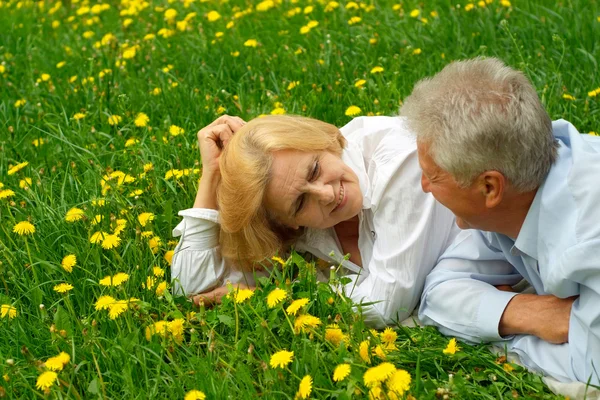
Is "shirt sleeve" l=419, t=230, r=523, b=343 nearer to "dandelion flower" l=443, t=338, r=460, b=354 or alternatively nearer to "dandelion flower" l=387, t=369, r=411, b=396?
"dandelion flower" l=443, t=338, r=460, b=354

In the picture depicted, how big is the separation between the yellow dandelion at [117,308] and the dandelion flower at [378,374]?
89 cm

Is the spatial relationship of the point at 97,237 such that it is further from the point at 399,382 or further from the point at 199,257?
the point at 399,382

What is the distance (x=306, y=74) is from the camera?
4.59 metres

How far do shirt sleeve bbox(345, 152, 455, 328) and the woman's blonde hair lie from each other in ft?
1.02

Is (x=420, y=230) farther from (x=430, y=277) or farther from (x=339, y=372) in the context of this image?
(x=339, y=372)

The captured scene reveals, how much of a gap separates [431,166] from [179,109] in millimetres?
2203

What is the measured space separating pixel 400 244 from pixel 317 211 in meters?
0.32

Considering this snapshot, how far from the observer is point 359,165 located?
3232mm

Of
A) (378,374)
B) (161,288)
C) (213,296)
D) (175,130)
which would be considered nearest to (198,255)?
(213,296)

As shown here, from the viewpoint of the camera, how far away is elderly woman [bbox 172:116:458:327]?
3014 millimetres

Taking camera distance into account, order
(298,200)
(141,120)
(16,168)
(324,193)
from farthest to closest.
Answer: (141,120), (16,168), (298,200), (324,193)

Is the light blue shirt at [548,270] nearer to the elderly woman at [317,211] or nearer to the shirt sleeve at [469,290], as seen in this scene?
the shirt sleeve at [469,290]

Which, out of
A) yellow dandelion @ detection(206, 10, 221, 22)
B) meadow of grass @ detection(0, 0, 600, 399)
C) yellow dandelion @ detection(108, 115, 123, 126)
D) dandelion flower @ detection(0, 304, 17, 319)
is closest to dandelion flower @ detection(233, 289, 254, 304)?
meadow of grass @ detection(0, 0, 600, 399)

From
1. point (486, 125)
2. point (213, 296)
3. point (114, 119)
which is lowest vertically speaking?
point (213, 296)
